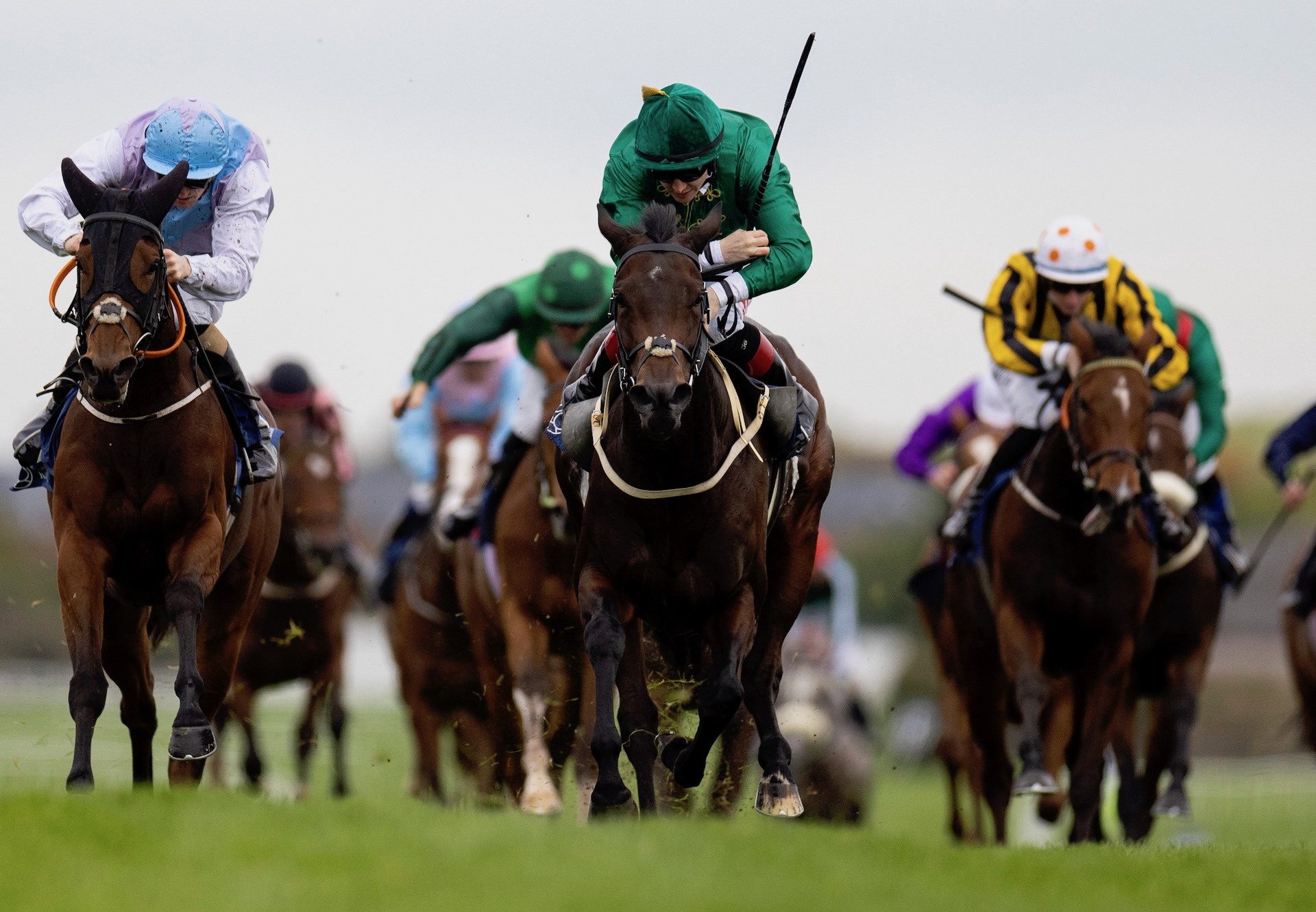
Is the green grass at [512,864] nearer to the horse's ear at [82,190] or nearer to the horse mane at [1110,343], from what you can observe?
the horse's ear at [82,190]

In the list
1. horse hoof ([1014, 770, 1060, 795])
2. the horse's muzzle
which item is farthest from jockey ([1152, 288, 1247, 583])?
the horse's muzzle

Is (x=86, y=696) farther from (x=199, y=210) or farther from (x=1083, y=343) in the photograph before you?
(x=1083, y=343)

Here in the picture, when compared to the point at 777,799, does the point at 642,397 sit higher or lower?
higher

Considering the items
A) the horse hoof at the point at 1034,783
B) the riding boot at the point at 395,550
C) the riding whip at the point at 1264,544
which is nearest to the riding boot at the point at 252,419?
the horse hoof at the point at 1034,783

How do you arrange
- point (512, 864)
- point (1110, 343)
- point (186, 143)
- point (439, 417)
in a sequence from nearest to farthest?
point (512, 864), point (186, 143), point (1110, 343), point (439, 417)

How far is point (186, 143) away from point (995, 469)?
182 inches

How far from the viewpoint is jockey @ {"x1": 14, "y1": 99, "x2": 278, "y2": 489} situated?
8.34 m

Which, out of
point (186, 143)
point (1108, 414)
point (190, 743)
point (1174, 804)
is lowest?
point (1174, 804)

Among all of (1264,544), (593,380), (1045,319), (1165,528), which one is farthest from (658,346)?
(1264,544)

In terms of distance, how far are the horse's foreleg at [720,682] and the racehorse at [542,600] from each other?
2.35 m

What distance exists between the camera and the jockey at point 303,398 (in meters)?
14.1

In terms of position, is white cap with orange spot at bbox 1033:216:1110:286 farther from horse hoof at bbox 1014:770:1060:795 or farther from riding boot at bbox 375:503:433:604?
riding boot at bbox 375:503:433:604

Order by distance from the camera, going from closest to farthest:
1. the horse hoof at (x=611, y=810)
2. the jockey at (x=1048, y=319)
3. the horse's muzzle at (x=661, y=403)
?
the horse's muzzle at (x=661, y=403) < the horse hoof at (x=611, y=810) < the jockey at (x=1048, y=319)

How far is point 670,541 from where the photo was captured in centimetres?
767
